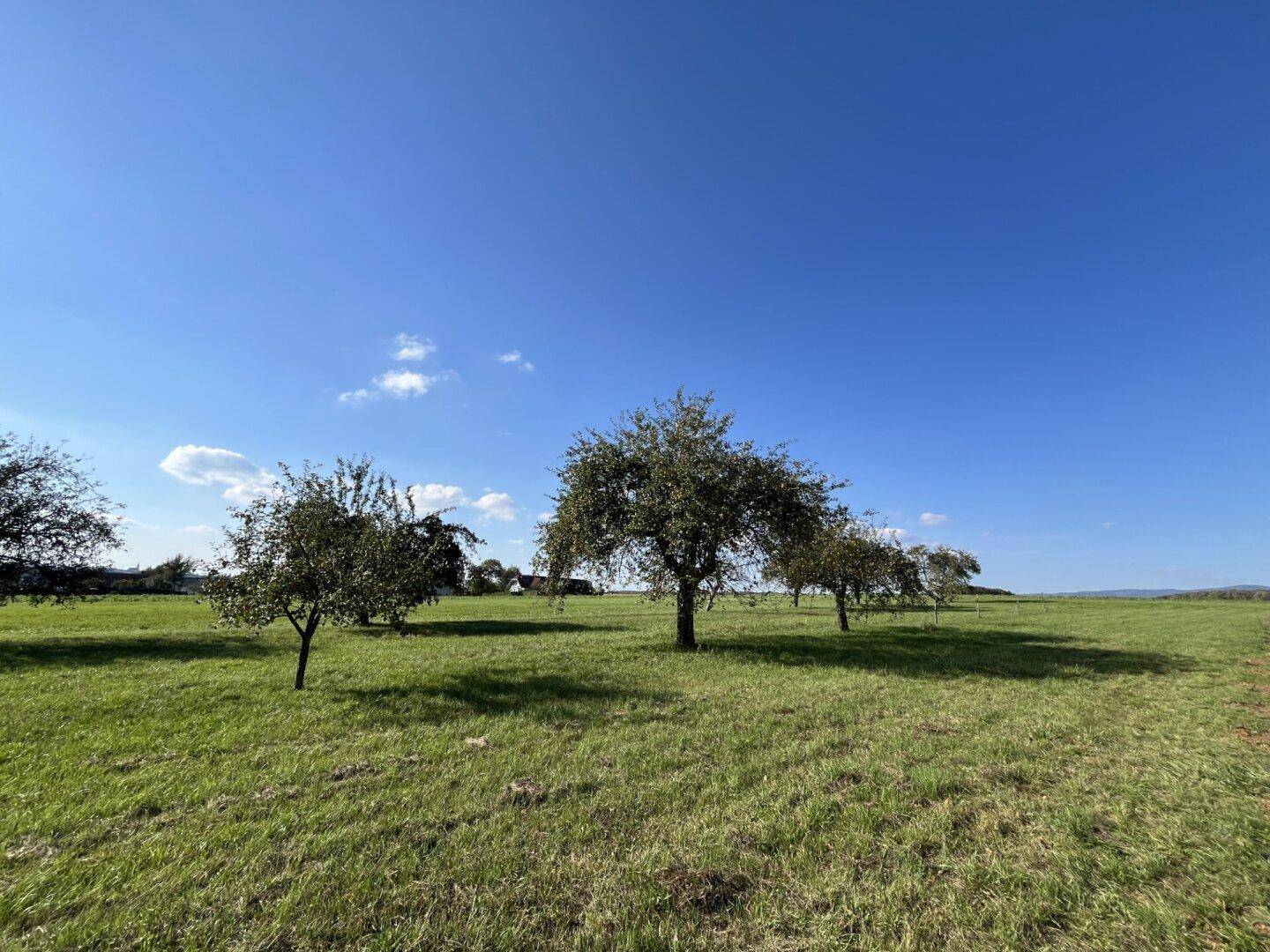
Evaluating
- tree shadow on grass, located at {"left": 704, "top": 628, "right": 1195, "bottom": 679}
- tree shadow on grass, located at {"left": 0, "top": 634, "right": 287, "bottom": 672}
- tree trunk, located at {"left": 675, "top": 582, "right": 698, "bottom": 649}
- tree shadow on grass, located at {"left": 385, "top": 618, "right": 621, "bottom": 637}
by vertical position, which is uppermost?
tree trunk, located at {"left": 675, "top": 582, "right": 698, "bottom": 649}

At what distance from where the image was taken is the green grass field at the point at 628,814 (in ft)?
15.0

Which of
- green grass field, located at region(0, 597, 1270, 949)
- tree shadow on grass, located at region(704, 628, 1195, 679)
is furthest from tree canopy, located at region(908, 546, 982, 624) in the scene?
green grass field, located at region(0, 597, 1270, 949)

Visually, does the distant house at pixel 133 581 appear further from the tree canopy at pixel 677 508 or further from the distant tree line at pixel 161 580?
the tree canopy at pixel 677 508

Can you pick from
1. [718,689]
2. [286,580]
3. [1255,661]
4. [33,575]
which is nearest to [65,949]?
[286,580]

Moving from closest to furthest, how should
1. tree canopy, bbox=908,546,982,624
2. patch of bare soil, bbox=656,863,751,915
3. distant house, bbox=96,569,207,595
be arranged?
patch of bare soil, bbox=656,863,751,915, tree canopy, bbox=908,546,982,624, distant house, bbox=96,569,207,595

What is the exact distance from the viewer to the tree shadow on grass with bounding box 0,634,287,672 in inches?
774

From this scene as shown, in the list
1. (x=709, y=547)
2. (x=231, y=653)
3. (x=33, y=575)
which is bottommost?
(x=231, y=653)

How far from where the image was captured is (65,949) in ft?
13.5

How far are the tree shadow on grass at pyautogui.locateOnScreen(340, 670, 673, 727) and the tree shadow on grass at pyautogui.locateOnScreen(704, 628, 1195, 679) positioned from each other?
8.53 metres

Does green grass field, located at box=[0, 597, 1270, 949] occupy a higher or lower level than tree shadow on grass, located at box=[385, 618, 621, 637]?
higher

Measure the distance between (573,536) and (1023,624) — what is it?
130 ft

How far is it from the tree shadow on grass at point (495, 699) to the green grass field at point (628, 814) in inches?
5.2

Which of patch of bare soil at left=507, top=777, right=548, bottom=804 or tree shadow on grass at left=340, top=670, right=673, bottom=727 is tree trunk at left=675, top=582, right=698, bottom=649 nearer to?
tree shadow on grass at left=340, top=670, right=673, bottom=727

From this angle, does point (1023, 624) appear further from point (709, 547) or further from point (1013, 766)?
point (1013, 766)
